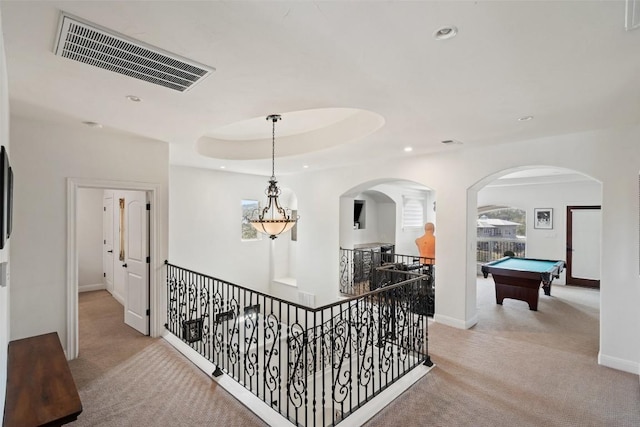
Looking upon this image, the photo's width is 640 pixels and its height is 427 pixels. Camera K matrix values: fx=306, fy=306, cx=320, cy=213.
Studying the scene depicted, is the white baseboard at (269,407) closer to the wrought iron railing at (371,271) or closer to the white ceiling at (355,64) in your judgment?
the wrought iron railing at (371,271)

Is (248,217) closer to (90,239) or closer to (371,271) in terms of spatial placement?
(371,271)

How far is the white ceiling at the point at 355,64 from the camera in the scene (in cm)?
155

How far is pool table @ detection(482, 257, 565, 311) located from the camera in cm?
542

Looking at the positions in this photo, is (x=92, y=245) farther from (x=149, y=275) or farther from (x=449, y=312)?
(x=449, y=312)

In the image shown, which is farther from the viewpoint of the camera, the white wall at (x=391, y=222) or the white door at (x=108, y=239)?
the white wall at (x=391, y=222)

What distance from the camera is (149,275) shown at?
13.8 feet

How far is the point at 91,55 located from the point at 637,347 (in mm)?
5596

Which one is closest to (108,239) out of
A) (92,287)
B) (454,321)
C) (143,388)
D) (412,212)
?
(92,287)

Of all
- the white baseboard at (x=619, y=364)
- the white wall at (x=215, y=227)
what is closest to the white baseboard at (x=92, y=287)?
the white wall at (x=215, y=227)

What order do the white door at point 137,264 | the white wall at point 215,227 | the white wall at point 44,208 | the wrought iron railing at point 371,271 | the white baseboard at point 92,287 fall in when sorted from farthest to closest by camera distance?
the white baseboard at point 92,287 → the white wall at point 215,227 → the wrought iron railing at point 371,271 → the white door at point 137,264 → the white wall at point 44,208

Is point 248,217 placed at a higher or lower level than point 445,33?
lower

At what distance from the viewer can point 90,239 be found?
274 inches

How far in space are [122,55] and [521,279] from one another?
6.54 m

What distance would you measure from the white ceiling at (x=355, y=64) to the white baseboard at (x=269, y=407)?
8.63 feet
